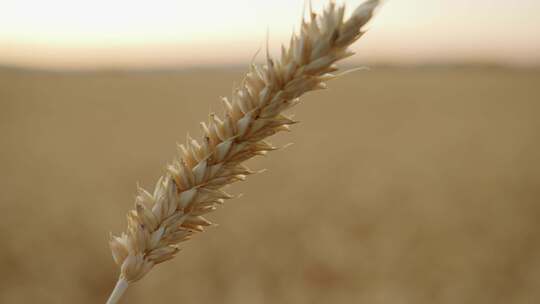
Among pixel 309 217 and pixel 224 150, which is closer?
pixel 224 150

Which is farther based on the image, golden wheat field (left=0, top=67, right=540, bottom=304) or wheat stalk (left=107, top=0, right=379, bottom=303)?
golden wheat field (left=0, top=67, right=540, bottom=304)

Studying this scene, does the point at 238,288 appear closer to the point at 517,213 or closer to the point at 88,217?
the point at 88,217

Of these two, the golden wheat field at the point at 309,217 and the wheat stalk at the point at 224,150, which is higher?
the wheat stalk at the point at 224,150

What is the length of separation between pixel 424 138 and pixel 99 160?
684 cm

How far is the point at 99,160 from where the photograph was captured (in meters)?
9.60

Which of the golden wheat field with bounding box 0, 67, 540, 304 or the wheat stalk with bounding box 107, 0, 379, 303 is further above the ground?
the wheat stalk with bounding box 107, 0, 379, 303

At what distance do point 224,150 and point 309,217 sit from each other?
6132 mm

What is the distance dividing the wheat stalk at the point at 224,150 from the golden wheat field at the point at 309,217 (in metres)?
3.82

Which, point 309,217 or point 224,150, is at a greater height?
point 224,150

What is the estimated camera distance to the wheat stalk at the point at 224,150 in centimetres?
53

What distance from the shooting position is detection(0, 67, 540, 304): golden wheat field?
15.9 ft

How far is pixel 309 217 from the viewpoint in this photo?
→ 21.7ft

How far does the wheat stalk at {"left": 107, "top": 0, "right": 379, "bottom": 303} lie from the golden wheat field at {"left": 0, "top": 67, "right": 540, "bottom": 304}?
382 centimetres

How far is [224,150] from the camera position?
1.83 ft
